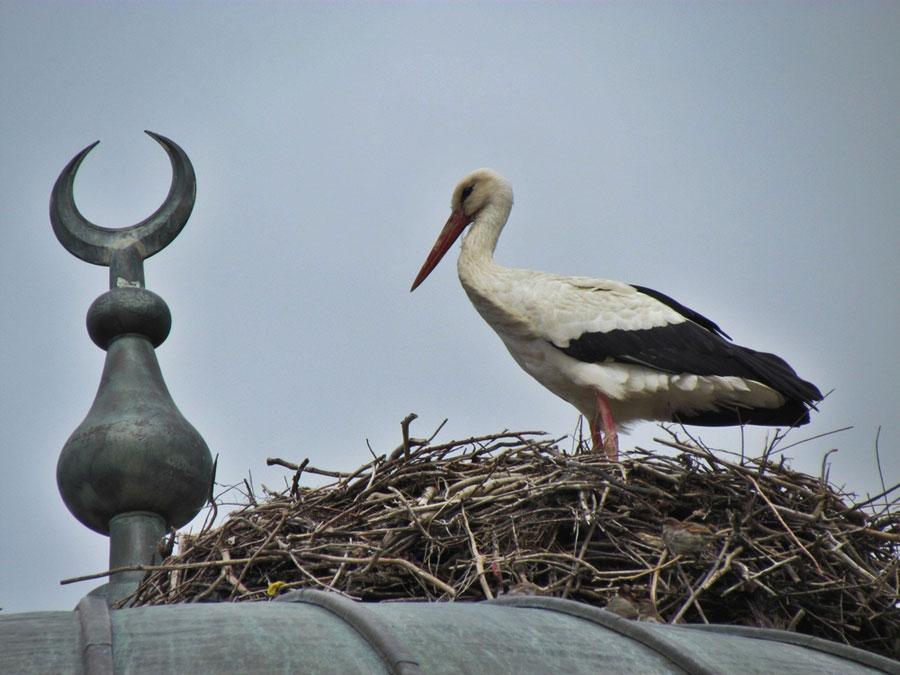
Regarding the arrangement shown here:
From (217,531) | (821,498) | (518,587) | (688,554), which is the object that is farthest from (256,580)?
(821,498)

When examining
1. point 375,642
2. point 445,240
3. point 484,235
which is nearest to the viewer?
Result: point 375,642

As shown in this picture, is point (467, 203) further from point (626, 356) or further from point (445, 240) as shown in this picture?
point (626, 356)

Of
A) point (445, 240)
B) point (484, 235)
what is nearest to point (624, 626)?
point (484, 235)

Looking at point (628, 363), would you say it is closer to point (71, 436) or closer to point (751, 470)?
point (751, 470)

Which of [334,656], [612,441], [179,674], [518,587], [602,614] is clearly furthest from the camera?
[612,441]

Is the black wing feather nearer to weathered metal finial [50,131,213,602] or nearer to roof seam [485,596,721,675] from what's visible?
weathered metal finial [50,131,213,602]

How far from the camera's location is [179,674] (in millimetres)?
4477

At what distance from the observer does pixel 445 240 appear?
10141 millimetres

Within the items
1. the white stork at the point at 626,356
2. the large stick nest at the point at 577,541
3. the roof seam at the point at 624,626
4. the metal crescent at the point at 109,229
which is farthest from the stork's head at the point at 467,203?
the roof seam at the point at 624,626

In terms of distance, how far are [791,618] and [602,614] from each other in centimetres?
115

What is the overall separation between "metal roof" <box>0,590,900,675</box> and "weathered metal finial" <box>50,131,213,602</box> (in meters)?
3.30

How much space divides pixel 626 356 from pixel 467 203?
5.62ft

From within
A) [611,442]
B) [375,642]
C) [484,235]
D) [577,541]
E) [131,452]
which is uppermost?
[484,235]

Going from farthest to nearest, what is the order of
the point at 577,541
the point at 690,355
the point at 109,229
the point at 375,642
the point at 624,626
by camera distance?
the point at 109,229 < the point at 690,355 < the point at 577,541 < the point at 624,626 < the point at 375,642
